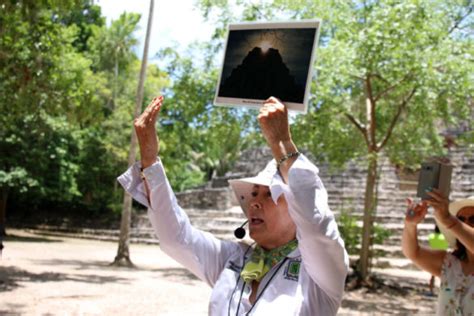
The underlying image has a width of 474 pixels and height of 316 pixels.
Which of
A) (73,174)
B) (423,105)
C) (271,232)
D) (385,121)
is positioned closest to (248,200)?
(271,232)

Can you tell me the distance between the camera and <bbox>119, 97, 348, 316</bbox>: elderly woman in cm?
174

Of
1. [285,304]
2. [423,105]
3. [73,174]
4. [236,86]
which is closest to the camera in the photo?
[285,304]

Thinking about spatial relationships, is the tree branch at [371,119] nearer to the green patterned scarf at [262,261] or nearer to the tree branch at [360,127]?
the tree branch at [360,127]

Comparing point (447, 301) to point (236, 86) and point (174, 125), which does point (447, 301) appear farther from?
point (174, 125)

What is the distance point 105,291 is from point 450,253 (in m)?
7.29

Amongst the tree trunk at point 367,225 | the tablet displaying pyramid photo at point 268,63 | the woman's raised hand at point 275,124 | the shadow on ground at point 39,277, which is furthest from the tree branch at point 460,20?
the woman's raised hand at point 275,124

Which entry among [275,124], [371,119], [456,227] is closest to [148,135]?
[275,124]

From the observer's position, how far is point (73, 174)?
21.0 meters

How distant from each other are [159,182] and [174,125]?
12.4m

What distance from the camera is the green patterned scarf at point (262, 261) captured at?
202 centimetres

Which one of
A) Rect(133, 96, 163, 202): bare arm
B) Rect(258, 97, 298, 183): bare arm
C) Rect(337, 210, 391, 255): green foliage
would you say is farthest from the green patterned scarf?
Rect(337, 210, 391, 255): green foliage

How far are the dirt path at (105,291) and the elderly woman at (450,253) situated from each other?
5.57 metres

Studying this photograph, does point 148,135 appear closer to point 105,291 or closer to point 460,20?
Result: point 105,291

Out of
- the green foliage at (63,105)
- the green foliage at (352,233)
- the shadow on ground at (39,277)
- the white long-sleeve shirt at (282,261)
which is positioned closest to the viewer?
the white long-sleeve shirt at (282,261)
